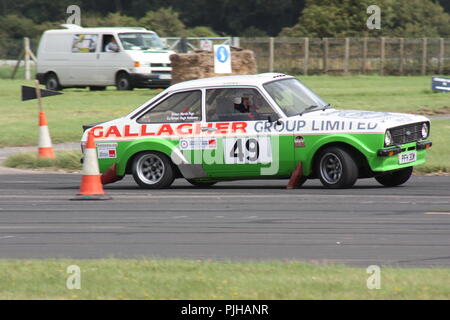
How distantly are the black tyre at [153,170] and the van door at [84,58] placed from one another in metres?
22.3

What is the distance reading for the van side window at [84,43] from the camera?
36.6 m

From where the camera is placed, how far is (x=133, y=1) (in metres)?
87.2

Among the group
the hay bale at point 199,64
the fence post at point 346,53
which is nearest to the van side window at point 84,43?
the hay bale at point 199,64

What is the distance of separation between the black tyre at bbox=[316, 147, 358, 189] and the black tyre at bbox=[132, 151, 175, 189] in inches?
82.5

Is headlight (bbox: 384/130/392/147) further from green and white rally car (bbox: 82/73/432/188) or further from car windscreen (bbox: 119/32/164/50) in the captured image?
car windscreen (bbox: 119/32/164/50)

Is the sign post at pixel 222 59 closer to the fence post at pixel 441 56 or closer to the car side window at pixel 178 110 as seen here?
the car side window at pixel 178 110

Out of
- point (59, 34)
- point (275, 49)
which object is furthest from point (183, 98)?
point (275, 49)

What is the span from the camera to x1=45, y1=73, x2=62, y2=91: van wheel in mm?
37469

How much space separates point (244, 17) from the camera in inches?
3430

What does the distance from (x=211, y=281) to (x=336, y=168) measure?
235 inches

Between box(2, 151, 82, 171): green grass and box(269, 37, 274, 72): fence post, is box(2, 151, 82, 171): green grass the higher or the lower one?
the lower one

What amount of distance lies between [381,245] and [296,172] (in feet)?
13.7

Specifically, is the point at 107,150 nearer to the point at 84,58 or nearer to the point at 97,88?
the point at 84,58
